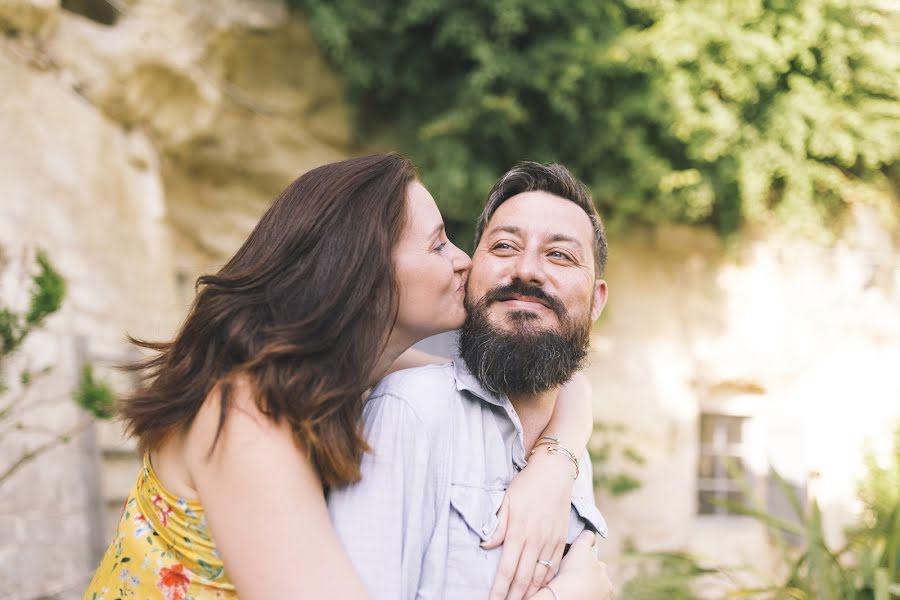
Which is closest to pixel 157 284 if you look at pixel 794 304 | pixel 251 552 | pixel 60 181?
pixel 60 181

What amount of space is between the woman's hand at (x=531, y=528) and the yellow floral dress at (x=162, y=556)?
18.1 inches

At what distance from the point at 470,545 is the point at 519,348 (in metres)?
0.45

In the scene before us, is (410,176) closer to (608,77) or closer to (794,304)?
(608,77)

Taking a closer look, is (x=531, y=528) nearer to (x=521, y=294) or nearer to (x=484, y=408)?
(x=484, y=408)

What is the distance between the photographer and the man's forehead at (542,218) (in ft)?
5.99

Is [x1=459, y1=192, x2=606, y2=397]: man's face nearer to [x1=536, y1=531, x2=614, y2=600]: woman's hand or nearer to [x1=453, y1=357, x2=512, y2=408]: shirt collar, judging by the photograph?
[x1=453, y1=357, x2=512, y2=408]: shirt collar

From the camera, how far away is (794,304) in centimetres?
616

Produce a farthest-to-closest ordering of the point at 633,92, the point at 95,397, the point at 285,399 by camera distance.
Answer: the point at 633,92
the point at 95,397
the point at 285,399

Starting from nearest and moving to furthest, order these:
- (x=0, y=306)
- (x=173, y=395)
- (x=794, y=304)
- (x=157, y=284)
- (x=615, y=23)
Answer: (x=173, y=395)
(x=0, y=306)
(x=157, y=284)
(x=615, y=23)
(x=794, y=304)

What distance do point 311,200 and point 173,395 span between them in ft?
1.34

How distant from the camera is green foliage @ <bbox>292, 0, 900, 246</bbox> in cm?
506

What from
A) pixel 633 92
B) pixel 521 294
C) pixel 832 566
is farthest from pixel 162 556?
pixel 633 92

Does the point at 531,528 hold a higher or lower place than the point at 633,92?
lower

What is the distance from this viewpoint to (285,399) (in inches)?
47.8
